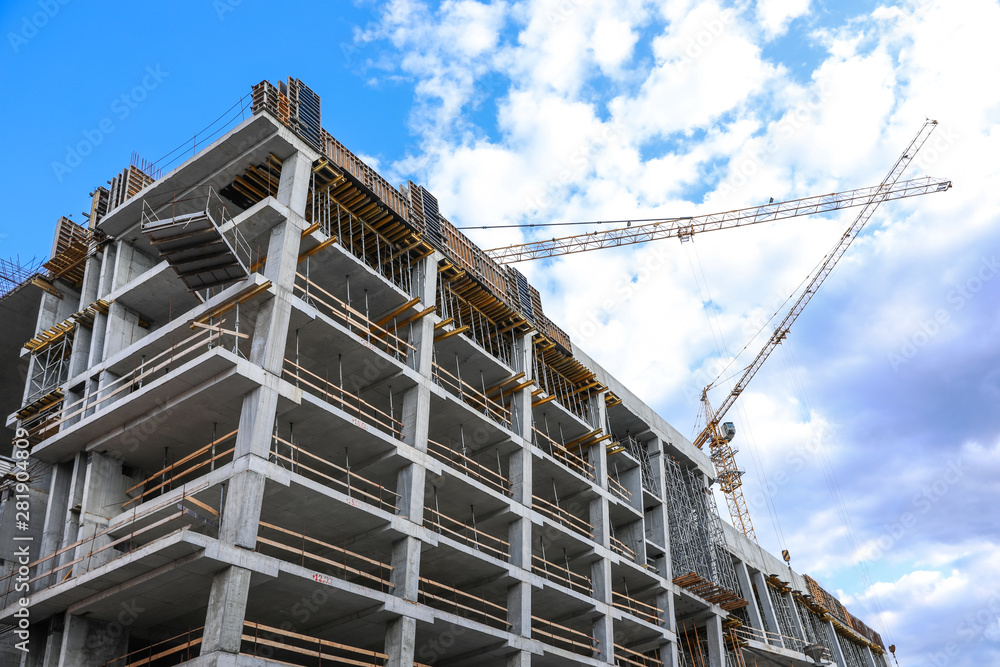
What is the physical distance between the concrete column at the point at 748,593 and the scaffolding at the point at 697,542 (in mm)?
990

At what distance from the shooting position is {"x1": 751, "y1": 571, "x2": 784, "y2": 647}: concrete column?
49594mm

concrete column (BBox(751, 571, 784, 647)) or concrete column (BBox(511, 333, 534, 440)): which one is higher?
concrete column (BBox(511, 333, 534, 440))

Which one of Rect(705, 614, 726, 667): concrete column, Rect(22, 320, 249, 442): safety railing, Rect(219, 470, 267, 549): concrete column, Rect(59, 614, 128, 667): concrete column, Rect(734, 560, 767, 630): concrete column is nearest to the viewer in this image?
Rect(219, 470, 267, 549): concrete column

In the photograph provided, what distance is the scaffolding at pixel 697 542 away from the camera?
134 feet

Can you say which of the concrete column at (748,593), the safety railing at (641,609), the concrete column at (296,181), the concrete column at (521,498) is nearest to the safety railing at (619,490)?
the safety railing at (641,609)

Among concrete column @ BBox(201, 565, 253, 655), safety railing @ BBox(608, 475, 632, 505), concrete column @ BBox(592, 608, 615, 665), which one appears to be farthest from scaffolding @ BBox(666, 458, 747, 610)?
concrete column @ BBox(201, 565, 253, 655)

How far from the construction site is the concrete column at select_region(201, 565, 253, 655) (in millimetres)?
56

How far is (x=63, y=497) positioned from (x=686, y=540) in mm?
29191

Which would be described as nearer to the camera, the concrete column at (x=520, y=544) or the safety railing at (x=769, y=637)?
the concrete column at (x=520, y=544)

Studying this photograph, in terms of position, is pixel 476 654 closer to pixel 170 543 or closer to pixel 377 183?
pixel 170 543

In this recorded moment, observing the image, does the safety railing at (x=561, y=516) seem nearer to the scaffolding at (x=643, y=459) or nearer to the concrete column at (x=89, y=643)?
the scaffolding at (x=643, y=459)

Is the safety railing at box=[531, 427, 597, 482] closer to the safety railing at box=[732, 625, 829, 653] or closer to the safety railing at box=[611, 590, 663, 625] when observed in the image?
the safety railing at box=[611, 590, 663, 625]

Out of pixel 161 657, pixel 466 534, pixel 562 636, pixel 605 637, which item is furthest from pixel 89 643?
pixel 562 636

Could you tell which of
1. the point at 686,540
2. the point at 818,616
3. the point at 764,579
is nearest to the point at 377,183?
the point at 686,540
